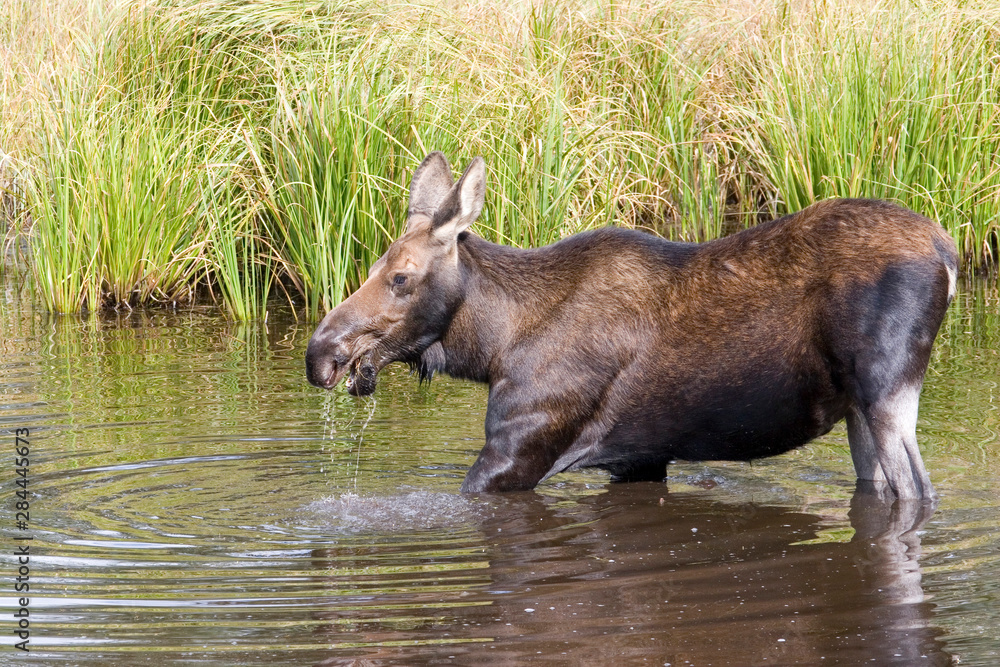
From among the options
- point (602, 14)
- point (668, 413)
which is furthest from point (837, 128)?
point (668, 413)

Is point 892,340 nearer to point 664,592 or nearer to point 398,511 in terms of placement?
point 664,592

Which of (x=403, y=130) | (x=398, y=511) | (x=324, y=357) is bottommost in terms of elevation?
(x=398, y=511)

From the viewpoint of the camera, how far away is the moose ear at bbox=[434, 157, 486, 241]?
6.15 m

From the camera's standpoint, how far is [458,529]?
578 centimetres

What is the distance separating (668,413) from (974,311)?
5.17m

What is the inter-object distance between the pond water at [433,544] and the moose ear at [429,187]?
136cm

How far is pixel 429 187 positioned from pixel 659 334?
132 centimetres

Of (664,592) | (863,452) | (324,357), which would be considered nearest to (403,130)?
(324,357)

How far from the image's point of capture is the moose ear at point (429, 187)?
6.52 m

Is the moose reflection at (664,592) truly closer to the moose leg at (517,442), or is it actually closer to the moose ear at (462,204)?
the moose leg at (517,442)

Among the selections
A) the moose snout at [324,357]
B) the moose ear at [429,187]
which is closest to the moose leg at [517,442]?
the moose snout at [324,357]

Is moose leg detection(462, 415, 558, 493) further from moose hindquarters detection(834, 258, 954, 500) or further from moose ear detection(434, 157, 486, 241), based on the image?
moose hindquarters detection(834, 258, 954, 500)

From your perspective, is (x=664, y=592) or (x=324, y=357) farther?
(x=324, y=357)

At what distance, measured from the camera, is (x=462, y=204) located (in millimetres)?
6230
